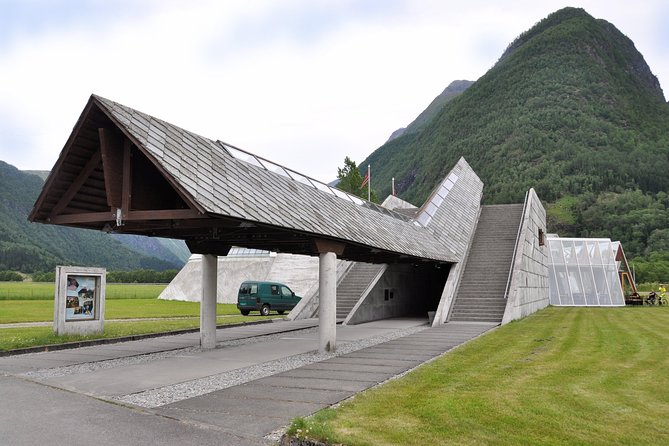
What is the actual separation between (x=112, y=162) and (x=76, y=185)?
1593mm

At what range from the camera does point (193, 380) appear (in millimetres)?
10789

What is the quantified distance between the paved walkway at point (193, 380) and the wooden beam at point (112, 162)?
12.0 feet

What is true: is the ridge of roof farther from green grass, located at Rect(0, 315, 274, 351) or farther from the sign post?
green grass, located at Rect(0, 315, 274, 351)

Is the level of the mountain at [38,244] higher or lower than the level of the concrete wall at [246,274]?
higher

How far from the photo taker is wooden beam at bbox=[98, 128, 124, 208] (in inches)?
429

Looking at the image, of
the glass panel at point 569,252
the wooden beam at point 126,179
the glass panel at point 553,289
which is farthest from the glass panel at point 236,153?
the glass panel at point 569,252

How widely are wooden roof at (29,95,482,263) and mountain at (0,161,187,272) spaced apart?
397 feet

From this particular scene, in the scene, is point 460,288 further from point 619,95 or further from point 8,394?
point 619,95

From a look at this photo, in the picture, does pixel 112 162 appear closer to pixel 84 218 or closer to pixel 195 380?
pixel 84 218

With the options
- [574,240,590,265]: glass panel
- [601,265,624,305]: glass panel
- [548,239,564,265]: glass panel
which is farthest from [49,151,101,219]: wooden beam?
[574,240,590,265]: glass panel

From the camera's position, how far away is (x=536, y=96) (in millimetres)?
151000

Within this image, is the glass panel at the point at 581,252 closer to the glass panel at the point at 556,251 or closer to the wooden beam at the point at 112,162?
the glass panel at the point at 556,251

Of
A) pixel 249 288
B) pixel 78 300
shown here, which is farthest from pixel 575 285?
pixel 78 300

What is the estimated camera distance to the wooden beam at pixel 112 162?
35.7 feet
